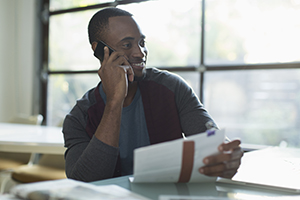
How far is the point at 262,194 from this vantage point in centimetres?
76

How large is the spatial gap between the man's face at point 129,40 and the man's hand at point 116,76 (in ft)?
0.19

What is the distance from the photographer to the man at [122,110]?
3.51 ft

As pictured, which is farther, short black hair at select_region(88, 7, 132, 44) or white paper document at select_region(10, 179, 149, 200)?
short black hair at select_region(88, 7, 132, 44)

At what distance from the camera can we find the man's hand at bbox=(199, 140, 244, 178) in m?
0.79

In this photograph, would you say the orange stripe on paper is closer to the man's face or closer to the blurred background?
the man's face

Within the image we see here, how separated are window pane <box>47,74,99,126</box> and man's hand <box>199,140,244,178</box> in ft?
11.5

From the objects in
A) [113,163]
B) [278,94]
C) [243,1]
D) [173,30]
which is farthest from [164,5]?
[113,163]

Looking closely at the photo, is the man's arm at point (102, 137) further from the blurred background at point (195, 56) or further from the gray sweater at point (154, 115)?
the blurred background at point (195, 56)

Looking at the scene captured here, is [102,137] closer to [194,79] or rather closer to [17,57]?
[194,79]

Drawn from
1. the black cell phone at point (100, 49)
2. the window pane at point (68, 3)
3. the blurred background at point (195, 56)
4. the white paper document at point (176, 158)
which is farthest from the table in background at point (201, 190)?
Result: the window pane at point (68, 3)

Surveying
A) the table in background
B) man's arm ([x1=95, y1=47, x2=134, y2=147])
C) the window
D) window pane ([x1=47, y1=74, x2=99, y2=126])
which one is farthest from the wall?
the table in background

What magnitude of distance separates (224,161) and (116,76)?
0.58 metres

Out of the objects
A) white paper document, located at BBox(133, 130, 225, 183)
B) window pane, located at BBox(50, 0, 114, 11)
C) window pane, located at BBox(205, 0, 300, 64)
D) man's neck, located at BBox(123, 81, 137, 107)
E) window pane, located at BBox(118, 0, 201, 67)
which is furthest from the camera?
window pane, located at BBox(50, 0, 114, 11)

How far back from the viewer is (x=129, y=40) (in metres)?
1.41
